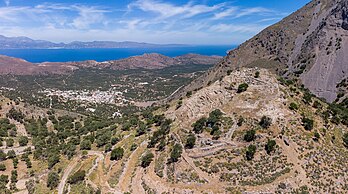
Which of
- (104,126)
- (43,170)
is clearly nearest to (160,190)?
(43,170)

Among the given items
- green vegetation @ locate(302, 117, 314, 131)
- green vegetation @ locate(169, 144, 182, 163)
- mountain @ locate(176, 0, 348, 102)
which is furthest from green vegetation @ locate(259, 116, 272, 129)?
mountain @ locate(176, 0, 348, 102)

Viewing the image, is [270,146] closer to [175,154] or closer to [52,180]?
[175,154]

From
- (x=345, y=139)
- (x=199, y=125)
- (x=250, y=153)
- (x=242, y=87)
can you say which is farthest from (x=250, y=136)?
(x=345, y=139)

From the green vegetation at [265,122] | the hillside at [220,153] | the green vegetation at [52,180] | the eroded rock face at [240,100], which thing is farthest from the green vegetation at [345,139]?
the green vegetation at [52,180]

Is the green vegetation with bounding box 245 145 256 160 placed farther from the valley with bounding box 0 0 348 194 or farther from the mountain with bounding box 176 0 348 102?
the mountain with bounding box 176 0 348 102

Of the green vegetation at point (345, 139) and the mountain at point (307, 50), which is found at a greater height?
the mountain at point (307, 50)

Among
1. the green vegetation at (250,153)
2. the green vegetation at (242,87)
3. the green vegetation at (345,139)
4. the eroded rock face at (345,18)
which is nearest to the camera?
the green vegetation at (250,153)

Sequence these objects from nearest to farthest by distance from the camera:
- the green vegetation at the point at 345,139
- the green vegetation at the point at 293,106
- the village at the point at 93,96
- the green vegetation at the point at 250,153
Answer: the green vegetation at the point at 250,153 → the green vegetation at the point at 345,139 → the green vegetation at the point at 293,106 → the village at the point at 93,96

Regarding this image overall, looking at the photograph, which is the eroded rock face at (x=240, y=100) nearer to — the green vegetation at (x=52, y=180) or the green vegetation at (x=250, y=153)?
the green vegetation at (x=250, y=153)

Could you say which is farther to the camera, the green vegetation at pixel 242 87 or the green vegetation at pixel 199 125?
the green vegetation at pixel 242 87
